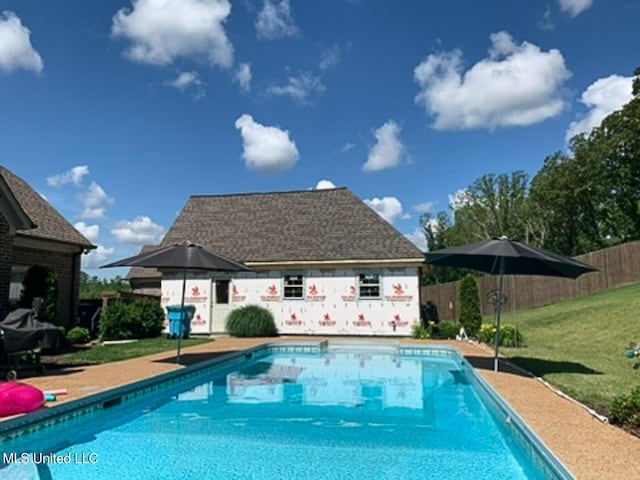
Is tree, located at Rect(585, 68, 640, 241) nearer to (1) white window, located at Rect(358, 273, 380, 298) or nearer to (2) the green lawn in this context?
(2) the green lawn

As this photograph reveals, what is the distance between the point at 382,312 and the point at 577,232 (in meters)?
32.5

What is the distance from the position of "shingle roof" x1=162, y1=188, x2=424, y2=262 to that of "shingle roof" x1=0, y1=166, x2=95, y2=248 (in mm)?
5512

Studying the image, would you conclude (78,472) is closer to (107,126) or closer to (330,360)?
(330,360)

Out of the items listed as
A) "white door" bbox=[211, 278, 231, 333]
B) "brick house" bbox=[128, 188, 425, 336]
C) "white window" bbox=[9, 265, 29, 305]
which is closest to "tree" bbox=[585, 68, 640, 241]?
"brick house" bbox=[128, 188, 425, 336]

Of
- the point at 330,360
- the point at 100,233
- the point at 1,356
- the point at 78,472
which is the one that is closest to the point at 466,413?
the point at 78,472

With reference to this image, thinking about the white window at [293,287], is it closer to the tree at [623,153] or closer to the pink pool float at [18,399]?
the pink pool float at [18,399]

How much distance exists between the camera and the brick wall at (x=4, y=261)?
1046cm

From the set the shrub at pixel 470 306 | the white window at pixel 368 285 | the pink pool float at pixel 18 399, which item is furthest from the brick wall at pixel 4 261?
the shrub at pixel 470 306

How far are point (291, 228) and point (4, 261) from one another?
12503 mm

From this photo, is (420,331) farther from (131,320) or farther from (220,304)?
(131,320)

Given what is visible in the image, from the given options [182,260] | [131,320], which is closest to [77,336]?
[131,320]

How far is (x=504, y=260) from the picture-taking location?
10648 mm

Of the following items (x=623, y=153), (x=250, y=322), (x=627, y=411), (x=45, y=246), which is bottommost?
(x=627, y=411)

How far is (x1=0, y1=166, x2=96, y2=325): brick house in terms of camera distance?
1364 cm
